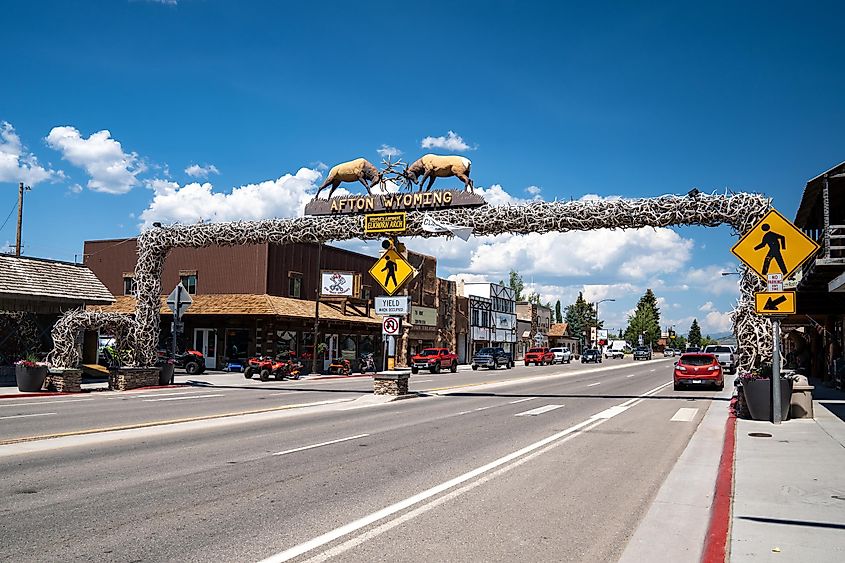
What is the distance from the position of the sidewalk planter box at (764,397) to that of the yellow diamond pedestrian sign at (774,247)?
2524mm

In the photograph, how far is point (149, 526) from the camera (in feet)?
22.4

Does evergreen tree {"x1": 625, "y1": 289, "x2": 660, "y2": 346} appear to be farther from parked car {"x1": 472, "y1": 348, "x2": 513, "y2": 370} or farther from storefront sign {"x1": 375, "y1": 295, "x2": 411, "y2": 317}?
storefront sign {"x1": 375, "y1": 295, "x2": 411, "y2": 317}

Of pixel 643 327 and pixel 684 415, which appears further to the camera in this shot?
pixel 643 327

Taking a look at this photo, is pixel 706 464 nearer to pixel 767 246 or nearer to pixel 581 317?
pixel 767 246

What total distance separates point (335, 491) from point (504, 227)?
14.8 m

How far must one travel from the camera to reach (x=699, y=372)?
28578 mm

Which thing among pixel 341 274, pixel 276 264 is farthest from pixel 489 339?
pixel 276 264

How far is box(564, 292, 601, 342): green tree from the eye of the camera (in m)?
149

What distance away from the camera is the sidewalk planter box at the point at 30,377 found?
23.9m

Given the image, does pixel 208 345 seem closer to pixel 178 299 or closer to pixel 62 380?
pixel 178 299

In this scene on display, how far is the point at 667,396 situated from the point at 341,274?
2638 cm

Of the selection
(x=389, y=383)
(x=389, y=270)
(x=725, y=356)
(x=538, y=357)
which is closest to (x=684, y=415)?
(x=389, y=383)

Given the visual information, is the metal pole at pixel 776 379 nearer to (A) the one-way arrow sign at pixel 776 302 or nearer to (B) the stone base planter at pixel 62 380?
(A) the one-way arrow sign at pixel 776 302

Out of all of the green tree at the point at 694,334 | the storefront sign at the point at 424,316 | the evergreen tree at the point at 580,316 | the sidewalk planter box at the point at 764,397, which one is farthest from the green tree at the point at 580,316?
the sidewalk planter box at the point at 764,397
